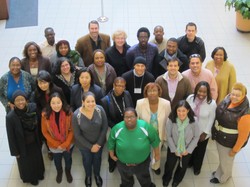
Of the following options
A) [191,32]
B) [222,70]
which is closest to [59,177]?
[222,70]

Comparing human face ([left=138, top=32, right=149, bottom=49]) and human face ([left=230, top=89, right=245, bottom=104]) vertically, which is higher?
human face ([left=138, top=32, right=149, bottom=49])

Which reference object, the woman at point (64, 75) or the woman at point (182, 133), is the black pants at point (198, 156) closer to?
the woman at point (182, 133)

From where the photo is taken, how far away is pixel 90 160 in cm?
461

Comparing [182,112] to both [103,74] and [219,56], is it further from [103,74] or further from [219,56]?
[103,74]

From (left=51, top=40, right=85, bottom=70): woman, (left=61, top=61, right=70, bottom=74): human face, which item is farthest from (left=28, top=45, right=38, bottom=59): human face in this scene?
(left=61, top=61, right=70, bottom=74): human face

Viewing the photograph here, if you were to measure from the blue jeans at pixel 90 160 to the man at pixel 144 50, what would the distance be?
1.54 m

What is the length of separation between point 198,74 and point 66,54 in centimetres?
197

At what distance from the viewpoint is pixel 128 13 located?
376 inches

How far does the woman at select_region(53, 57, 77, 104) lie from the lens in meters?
4.83

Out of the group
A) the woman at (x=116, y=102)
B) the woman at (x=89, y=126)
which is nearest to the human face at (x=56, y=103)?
the woman at (x=89, y=126)

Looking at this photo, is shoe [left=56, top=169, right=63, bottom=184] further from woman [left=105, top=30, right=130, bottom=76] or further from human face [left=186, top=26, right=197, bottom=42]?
human face [left=186, top=26, right=197, bottom=42]

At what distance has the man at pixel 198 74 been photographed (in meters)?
4.69

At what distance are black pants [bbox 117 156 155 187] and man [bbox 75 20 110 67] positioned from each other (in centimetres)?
212

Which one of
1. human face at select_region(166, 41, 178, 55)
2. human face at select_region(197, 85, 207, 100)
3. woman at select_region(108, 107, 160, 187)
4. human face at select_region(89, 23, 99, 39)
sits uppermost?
human face at select_region(89, 23, 99, 39)
